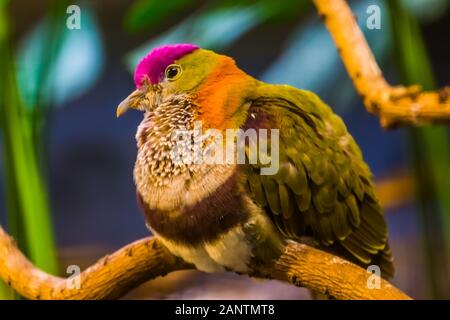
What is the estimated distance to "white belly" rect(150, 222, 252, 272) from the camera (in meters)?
1.30

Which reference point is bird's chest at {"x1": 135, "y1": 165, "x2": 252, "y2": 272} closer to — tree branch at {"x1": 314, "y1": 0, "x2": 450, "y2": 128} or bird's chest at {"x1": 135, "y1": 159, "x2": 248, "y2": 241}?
bird's chest at {"x1": 135, "y1": 159, "x2": 248, "y2": 241}

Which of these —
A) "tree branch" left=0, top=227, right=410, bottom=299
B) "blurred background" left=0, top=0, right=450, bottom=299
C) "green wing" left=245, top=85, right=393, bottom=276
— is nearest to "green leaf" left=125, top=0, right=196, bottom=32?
"blurred background" left=0, top=0, right=450, bottom=299

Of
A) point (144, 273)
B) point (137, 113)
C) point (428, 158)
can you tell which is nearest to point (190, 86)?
point (137, 113)

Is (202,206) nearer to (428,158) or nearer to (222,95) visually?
(222,95)

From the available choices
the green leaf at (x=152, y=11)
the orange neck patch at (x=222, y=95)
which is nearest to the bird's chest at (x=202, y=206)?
the orange neck patch at (x=222, y=95)

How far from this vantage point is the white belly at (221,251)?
1.30 meters

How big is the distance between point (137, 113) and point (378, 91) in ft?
2.27

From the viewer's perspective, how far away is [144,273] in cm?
138

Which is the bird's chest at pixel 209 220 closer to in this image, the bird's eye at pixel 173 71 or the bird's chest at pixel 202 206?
the bird's chest at pixel 202 206

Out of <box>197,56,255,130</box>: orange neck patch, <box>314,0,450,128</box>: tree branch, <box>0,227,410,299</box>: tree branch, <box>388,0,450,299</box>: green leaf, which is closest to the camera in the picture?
<box>314,0,450,128</box>: tree branch

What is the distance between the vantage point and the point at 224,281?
1.51 metres
